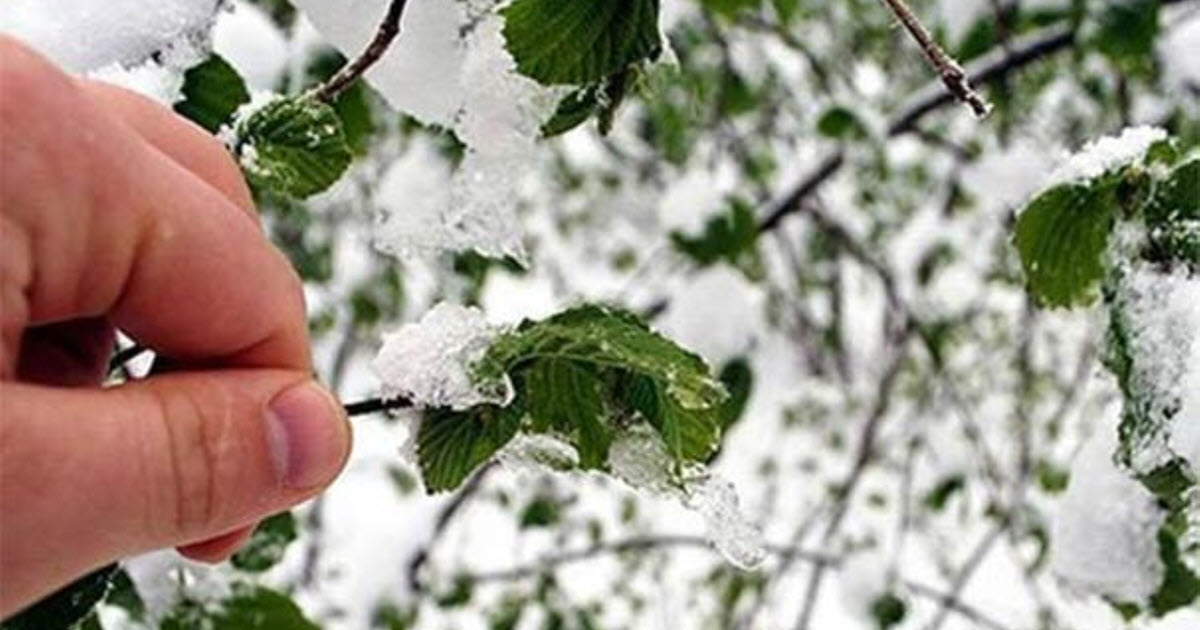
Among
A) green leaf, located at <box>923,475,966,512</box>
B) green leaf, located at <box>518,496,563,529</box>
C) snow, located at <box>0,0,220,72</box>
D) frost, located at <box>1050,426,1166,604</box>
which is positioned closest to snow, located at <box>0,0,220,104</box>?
snow, located at <box>0,0,220,72</box>

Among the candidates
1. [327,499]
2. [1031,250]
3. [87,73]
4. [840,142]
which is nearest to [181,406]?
[87,73]

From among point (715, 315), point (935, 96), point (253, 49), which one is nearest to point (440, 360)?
point (253, 49)

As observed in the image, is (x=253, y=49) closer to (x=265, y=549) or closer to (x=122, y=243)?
(x=265, y=549)

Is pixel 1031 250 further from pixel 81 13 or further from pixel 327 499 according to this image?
pixel 327 499

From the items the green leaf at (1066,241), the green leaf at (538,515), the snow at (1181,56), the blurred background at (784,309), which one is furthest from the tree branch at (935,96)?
the green leaf at (1066,241)

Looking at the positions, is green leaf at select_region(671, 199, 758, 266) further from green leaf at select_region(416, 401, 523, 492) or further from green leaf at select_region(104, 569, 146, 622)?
green leaf at select_region(416, 401, 523, 492)

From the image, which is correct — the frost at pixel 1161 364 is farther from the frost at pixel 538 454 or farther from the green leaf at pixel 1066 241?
the frost at pixel 538 454
